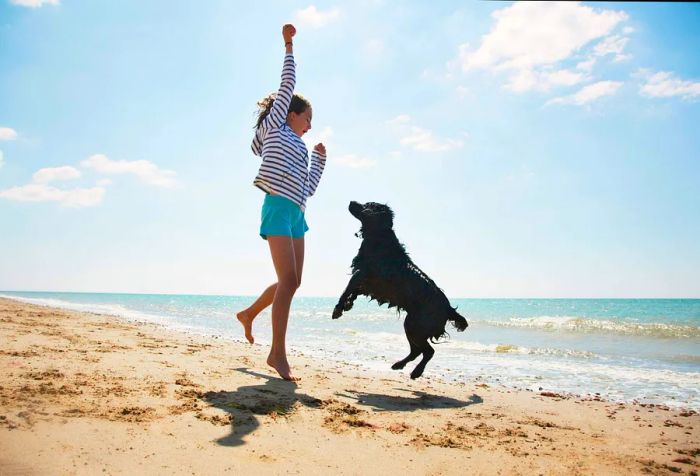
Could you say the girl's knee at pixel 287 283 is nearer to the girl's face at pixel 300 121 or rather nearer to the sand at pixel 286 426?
the sand at pixel 286 426

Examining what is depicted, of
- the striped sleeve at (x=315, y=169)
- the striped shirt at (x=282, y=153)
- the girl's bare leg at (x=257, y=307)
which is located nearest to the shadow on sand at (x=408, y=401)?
the girl's bare leg at (x=257, y=307)

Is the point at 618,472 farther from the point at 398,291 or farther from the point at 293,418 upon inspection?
the point at 398,291

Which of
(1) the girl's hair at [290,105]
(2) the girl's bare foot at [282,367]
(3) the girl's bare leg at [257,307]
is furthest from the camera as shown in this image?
(3) the girl's bare leg at [257,307]

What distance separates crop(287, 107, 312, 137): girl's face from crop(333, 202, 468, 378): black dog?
1043 mm

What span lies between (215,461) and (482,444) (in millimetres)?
1468

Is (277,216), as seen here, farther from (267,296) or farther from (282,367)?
A: (282,367)

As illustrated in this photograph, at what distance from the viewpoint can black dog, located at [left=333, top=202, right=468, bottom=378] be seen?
14.4 ft

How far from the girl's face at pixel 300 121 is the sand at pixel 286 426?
2.28 metres

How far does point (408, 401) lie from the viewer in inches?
145

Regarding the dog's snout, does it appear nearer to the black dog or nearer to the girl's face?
the black dog

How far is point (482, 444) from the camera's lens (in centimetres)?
261

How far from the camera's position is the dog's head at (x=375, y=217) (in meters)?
4.73

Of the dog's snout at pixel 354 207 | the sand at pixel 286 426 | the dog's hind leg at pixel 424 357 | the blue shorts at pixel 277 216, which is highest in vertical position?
the dog's snout at pixel 354 207

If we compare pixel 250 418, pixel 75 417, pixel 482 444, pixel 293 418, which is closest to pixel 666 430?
pixel 482 444
